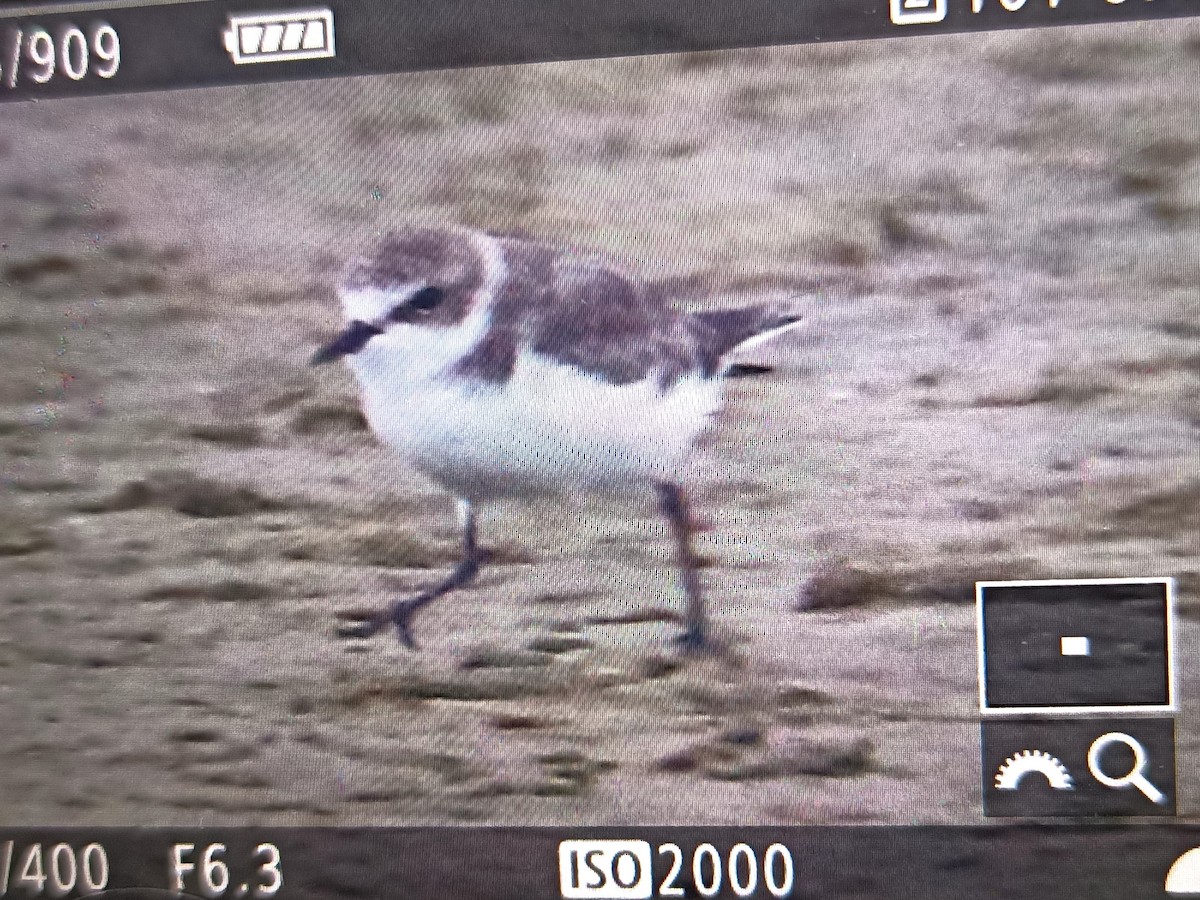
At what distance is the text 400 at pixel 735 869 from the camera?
0.68 metres

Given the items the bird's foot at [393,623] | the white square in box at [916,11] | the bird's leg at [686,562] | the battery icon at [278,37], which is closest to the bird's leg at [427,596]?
the bird's foot at [393,623]

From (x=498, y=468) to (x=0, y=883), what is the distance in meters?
0.50

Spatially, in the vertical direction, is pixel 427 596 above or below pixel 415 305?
below

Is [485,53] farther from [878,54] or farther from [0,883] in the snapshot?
[0,883]

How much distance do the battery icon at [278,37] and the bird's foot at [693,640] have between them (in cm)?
48

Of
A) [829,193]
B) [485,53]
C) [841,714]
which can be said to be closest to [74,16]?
[485,53]

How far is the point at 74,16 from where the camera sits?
698 millimetres

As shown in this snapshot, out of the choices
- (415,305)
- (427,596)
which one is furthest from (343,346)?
(427,596)

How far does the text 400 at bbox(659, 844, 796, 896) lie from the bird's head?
416mm

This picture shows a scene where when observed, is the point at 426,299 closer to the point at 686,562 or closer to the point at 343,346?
the point at 343,346

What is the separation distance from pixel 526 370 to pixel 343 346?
0.13 meters

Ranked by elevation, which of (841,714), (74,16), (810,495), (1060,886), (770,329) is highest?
(74,16)

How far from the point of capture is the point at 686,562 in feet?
2.19

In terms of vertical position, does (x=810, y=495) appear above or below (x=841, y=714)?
above
